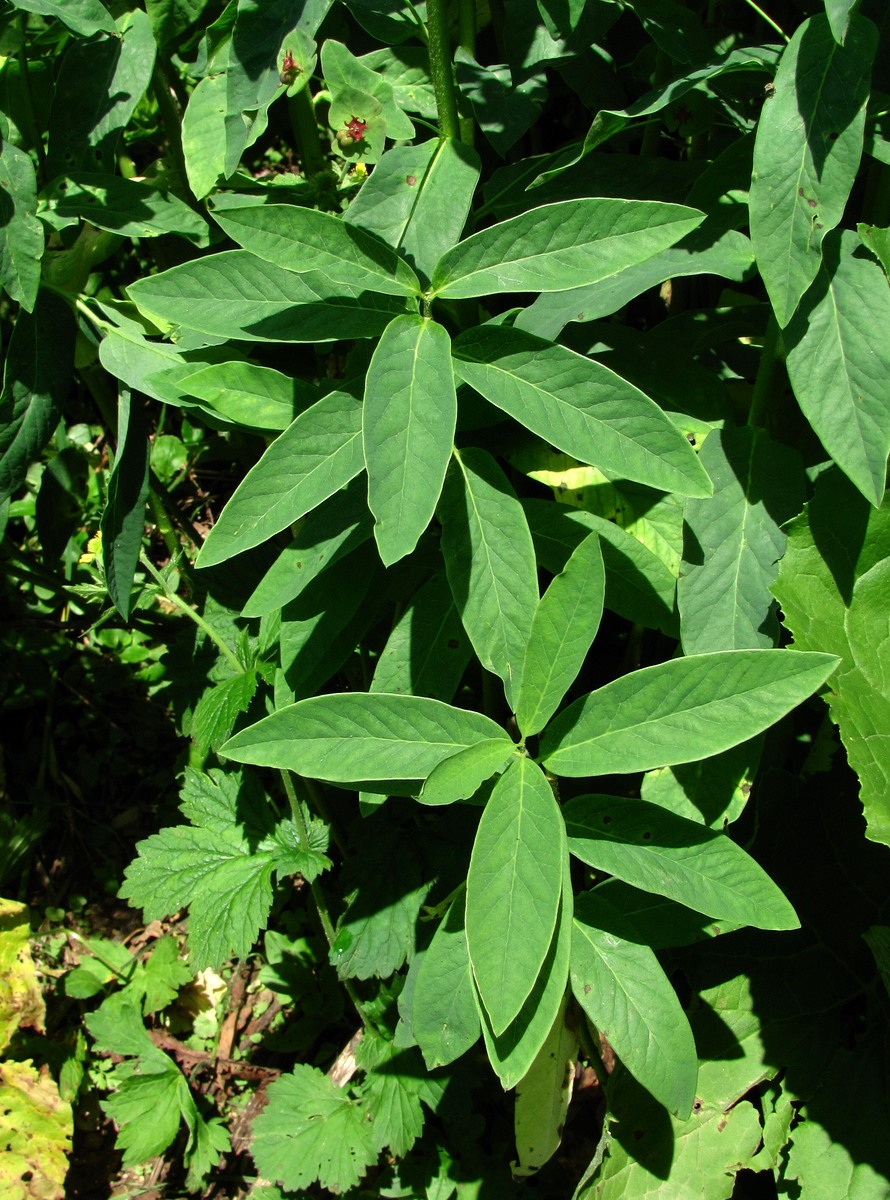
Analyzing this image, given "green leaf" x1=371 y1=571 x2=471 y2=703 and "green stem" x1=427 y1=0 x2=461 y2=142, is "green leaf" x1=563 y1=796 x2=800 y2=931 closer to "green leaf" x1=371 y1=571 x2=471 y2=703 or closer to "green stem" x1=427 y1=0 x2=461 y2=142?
"green leaf" x1=371 y1=571 x2=471 y2=703

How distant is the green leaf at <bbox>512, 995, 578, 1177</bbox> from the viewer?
6.44 ft

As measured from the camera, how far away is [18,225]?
5.90 feet

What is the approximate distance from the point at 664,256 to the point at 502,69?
636mm

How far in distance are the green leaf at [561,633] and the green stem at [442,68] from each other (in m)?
0.81

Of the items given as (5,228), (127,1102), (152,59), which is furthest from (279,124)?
(127,1102)

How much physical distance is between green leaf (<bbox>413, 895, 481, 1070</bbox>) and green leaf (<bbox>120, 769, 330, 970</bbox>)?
0.50 metres

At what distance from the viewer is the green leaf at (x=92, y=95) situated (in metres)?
1.98

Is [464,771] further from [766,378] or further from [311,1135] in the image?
[311,1135]

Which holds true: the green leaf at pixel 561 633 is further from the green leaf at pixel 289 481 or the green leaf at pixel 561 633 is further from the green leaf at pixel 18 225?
the green leaf at pixel 18 225

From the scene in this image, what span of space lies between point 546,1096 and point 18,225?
1.91 m

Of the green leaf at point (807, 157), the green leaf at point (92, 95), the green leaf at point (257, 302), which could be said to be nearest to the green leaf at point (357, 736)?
the green leaf at point (257, 302)

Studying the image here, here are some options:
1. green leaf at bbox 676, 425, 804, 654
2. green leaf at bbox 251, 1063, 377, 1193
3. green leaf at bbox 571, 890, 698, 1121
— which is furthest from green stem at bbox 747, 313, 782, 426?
green leaf at bbox 251, 1063, 377, 1193

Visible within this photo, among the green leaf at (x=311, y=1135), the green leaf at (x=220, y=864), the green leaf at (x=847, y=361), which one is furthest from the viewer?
the green leaf at (x=311, y=1135)

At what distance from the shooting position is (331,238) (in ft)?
4.77
